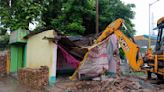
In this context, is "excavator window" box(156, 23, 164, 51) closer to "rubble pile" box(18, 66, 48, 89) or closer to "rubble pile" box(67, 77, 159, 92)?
"rubble pile" box(67, 77, 159, 92)

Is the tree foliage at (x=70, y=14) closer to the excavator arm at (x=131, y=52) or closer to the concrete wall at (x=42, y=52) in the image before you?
the concrete wall at (x=42, y=52)

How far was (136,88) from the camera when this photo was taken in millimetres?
10812

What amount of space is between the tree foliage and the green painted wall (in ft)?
11.9

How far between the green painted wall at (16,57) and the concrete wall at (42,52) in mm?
3316

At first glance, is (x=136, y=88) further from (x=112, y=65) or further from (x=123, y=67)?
(x=123, y=67)

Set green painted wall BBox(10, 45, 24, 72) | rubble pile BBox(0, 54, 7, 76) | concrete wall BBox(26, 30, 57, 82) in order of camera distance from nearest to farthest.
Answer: concrete wall BBox(26, 30, 57, 82) → green painted wall BBox(10, 45, 24, 72) → rubble pile BBox(0, 54, 7, 76)

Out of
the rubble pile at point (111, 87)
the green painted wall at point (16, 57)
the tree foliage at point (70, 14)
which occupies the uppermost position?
the tree foliage at point (70, 14)

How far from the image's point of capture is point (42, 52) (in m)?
14.2

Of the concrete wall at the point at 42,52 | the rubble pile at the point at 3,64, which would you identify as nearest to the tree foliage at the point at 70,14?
the rubble pile at the point at 3,64

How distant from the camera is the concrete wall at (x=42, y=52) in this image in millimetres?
13398

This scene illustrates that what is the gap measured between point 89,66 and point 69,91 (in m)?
2.80

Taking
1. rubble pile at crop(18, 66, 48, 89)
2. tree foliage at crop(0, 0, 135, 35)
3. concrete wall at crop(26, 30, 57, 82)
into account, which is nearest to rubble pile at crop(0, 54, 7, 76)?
tree foliage at crop(0, 0, 135, 35)

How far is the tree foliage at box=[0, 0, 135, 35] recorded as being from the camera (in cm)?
2394

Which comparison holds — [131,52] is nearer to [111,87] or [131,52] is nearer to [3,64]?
[111,87]
